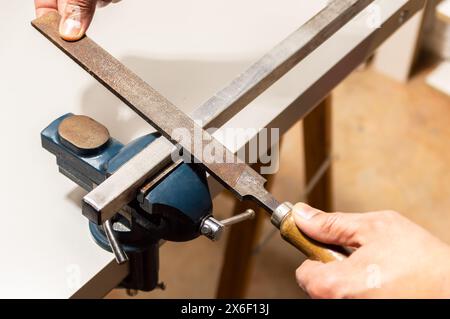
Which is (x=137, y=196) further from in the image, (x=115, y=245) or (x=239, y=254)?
(x=239, y=254)

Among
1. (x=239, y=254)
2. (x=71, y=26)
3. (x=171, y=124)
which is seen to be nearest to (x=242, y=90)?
(x=171, y=124)

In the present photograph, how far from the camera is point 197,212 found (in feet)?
2.57

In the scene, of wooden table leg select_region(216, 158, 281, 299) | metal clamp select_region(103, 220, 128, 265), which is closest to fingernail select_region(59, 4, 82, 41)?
metal clamp select_region(103, 220, 128, 265)

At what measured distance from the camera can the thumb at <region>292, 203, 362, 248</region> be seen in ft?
2.36

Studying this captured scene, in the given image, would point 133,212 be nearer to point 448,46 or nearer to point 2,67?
point 2,67

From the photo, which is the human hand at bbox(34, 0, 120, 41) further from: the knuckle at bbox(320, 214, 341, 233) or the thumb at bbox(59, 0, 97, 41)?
the knuckle at bbox(320, 214, 341, 233)

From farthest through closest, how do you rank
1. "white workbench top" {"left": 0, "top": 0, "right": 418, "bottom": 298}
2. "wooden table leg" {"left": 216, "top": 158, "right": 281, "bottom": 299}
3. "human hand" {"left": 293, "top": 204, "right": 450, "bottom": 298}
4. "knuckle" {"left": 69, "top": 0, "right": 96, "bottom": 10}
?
"wooden table leg" {"left": 216, "top": 158, "right": 281, "bottom": 299} → "knuckle" {"left": 69, "top": 0, "right": 96, "bottom": 10} → "white workbench top" {"left": 0, "top": 0, "right": 418, "bottom": 298} → "human hand" {"left": 293, "top": 204, "right": 450, "bottom": 298}

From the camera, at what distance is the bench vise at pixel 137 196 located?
0.77 m

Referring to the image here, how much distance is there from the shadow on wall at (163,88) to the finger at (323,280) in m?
0.33

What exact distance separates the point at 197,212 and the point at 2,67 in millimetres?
421

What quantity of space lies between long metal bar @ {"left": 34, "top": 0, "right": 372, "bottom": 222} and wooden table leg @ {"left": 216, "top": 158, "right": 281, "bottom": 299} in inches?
15.6

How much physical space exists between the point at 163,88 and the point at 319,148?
24.4 inches

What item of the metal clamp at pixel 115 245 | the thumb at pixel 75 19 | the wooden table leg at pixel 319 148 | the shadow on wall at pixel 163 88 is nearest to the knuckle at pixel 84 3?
the thumb at pixel 75 19
